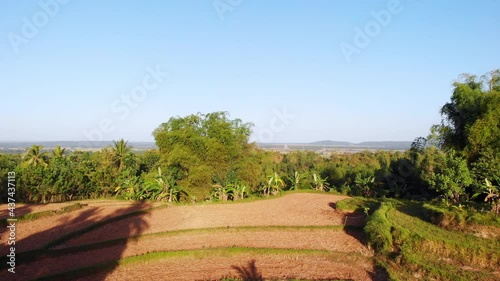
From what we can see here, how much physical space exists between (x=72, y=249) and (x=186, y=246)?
384 cm

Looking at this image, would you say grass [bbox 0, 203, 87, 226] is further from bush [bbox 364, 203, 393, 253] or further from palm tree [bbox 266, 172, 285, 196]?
bush [bbox 364, 203, 393, 253]

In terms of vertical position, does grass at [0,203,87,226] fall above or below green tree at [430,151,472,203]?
below

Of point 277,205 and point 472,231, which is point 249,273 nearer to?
point 472,231

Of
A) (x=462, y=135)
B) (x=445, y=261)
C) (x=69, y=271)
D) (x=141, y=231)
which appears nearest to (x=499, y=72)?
(x=462, y=135)

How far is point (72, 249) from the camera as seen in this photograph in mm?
11133

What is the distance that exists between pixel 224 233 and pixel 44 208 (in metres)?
9.88

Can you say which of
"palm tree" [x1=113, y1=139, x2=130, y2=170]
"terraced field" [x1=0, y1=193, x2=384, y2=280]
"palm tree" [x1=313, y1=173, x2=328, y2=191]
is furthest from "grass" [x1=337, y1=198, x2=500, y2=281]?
"palm tree" [x1=113, y1=139, x2=130, y2=170]

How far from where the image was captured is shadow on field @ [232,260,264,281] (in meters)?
9.61

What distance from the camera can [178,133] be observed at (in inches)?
968

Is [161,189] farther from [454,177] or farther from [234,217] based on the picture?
[454,177]

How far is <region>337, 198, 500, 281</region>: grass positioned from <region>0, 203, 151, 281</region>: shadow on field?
8.91 m

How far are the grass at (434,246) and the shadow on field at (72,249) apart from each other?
8.91 metres

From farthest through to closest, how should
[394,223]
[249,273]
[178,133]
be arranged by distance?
[178,133] < [394,223] < [249,273]

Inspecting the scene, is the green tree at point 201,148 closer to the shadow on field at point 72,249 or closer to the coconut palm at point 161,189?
the coconut palm at point 161,189
